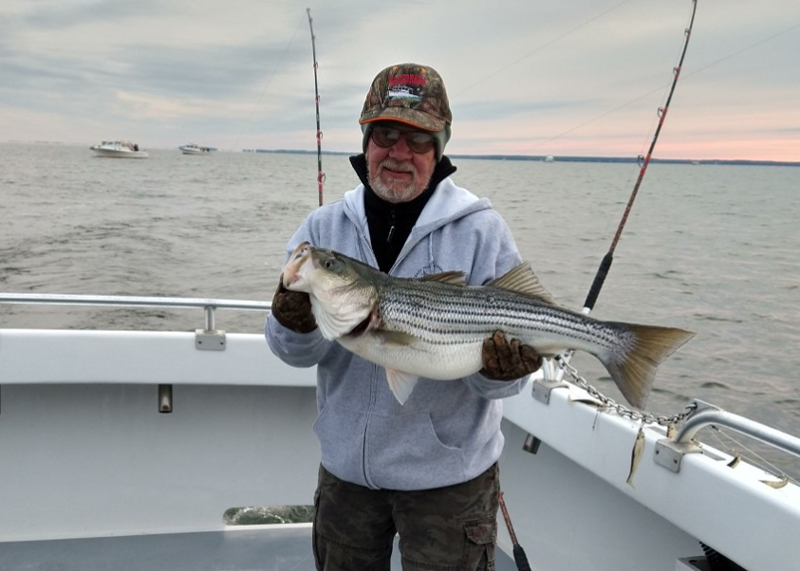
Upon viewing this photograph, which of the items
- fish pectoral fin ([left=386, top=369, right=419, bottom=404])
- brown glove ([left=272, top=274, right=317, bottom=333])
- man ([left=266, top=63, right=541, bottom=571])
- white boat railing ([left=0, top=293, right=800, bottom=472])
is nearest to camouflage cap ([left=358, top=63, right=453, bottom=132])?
man ([left=266, top=63, right=541, bottom=571])

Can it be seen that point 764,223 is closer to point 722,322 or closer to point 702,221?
point 702,221

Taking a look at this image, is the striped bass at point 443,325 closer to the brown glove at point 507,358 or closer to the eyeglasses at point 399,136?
the brown glove at point 507,358

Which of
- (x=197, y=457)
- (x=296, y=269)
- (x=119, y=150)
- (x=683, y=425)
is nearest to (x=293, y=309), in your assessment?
(x=296, y=269)

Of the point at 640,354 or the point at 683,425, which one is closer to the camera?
the point at 640,354

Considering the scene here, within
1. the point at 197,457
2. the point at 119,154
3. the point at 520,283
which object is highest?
the point at 119,154

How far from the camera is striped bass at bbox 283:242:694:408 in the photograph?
7.29ft

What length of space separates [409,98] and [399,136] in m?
0.14

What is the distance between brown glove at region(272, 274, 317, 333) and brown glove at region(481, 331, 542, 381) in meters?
0.61

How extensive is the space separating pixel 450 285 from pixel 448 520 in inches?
33.4

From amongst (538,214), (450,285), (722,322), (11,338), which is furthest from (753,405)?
(538,214)

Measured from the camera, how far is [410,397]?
251cm

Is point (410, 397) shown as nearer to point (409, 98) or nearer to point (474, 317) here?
point (474, 317)

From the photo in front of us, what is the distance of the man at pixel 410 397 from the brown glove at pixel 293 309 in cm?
4

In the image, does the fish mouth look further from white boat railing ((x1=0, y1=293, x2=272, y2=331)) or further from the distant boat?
the distant boat
